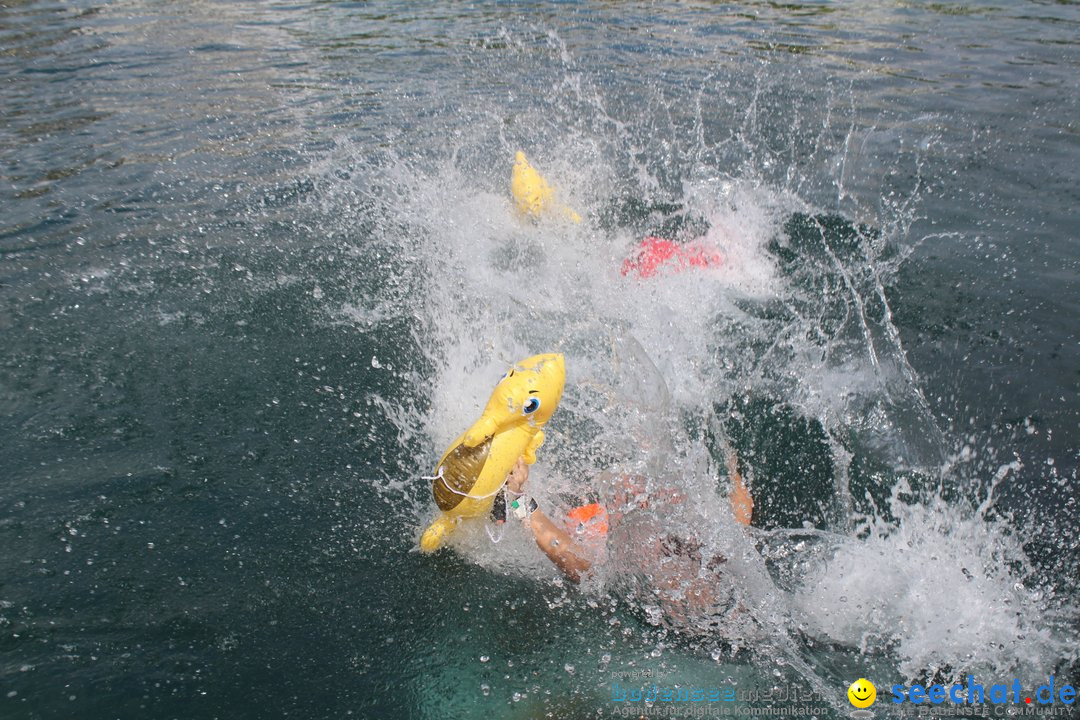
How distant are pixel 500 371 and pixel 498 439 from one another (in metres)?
1.63

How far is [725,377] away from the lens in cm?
544

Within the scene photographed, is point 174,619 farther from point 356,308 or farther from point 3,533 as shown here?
point 356,308

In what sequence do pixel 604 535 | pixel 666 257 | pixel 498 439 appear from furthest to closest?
pixel 666 257, pixel 604 535, pixel 498 439

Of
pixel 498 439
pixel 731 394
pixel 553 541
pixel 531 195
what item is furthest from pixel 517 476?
pixel 531 195

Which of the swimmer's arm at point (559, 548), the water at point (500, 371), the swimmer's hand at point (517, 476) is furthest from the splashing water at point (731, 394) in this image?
the swimmer's hand at point (517, 476)

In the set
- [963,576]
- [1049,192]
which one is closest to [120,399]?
[963,576]

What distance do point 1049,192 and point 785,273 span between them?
133 inches

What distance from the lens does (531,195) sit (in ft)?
23.0

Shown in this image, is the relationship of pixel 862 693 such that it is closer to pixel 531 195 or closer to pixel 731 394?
pixel 731 394

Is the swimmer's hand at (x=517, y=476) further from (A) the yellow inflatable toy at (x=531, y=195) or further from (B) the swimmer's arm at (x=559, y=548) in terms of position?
(A) the yellow inflatable toy at (x=531, y=195)

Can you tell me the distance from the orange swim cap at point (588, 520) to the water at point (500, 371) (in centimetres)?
15

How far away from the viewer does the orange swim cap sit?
4.26 m

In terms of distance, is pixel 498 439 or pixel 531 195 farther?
pixel 531 195

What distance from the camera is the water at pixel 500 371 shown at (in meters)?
3.75
